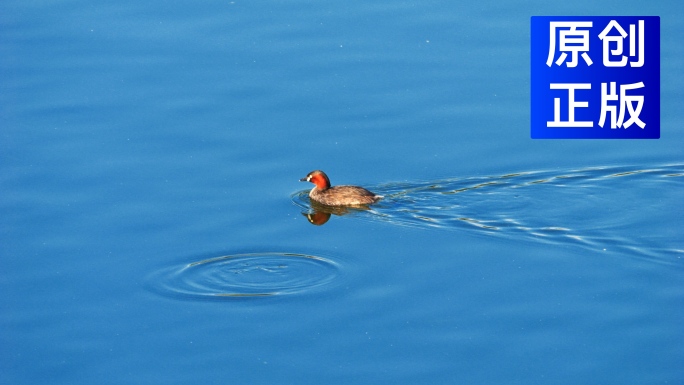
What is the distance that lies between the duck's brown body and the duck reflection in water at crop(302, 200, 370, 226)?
7cm

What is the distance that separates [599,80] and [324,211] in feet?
15.7

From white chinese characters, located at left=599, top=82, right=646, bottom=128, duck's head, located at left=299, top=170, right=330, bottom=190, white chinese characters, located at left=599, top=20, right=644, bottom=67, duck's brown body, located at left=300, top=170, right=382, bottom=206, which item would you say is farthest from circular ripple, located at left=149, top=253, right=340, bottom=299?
white chinese characters, located at left=599, top=20, right=644, bottom=67

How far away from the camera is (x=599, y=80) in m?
21.1

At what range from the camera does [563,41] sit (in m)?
22.0

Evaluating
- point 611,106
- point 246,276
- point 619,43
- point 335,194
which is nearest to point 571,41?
point 619,43

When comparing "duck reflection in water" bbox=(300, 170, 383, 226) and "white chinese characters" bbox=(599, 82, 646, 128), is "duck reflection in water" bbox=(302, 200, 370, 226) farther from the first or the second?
"white chinese characters" bbox=(599, 82, 646, 128)

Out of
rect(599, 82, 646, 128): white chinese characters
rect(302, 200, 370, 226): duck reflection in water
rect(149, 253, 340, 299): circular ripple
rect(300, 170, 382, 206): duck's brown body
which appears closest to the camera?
rect(149, 253, 340, 299): circular ripple

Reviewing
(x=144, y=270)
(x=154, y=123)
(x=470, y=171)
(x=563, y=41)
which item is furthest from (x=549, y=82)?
(x=144, y=270)

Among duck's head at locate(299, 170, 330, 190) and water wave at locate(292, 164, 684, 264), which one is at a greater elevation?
duck's head at locate(299, 170, 330, 190)

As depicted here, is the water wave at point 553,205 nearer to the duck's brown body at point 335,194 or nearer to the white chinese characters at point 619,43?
the duck's brown body at point 335,194

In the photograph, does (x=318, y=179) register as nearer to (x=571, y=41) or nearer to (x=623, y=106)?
(x=623, y=106)

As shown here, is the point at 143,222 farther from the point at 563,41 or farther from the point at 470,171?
the point at 563,41

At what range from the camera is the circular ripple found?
16.5 meters

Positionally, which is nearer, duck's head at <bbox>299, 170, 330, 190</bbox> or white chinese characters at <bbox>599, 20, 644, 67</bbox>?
duck's head at <bbox>299, 170, 330, 190</bbox>
